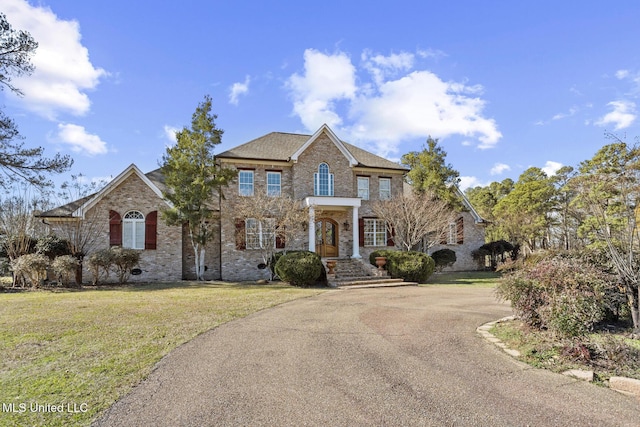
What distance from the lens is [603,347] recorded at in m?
5.05

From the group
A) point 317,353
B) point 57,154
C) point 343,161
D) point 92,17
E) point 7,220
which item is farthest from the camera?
point 343,161

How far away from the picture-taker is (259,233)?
60.3ft

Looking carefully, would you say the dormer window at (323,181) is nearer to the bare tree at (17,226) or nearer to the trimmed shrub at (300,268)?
the trimmed shrub at (300,268)

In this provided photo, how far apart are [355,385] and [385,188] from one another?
60.5ft

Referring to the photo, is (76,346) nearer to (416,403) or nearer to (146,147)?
(416,403)

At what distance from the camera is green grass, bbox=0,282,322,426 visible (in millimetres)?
3912

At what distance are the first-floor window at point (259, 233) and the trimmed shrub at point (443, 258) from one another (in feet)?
35.1

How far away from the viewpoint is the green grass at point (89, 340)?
3.91 metres

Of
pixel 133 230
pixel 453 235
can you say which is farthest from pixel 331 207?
pixel 133 230

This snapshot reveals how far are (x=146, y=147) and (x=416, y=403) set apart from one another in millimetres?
18993

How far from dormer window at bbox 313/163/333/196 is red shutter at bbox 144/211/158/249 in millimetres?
8528

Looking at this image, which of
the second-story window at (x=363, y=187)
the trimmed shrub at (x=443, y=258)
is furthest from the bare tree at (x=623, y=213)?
the trimmed shrub at (x=443, y=258)

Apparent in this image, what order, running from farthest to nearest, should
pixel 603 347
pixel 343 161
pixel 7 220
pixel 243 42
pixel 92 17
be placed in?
pixel 343 161 < pixel 7 220 < pixel 243 42 < pixel 92 17 < pixel 603 347

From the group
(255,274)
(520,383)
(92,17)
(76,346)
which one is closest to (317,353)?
(520,383)
